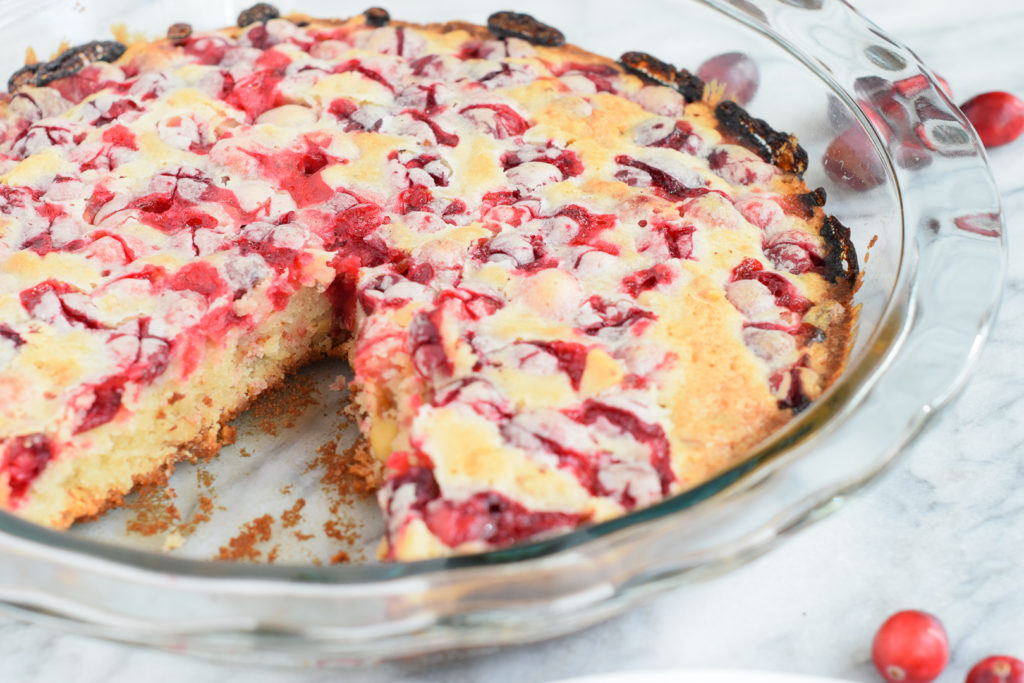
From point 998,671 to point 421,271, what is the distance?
1506 mm

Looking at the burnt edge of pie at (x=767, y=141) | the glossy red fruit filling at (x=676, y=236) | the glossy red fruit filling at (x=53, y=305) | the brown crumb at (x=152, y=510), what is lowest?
the brown crumb at (x=152, y=510)

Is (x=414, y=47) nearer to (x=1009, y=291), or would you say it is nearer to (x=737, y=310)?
(x=737, y=310)

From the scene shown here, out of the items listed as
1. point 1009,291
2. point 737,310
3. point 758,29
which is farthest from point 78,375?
point 1009,291

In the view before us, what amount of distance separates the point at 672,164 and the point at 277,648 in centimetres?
172

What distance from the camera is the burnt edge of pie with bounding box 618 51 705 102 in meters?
3.12

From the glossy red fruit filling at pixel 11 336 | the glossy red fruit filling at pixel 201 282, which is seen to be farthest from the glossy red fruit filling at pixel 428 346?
the glossy red fruit filling at pixel 11 336

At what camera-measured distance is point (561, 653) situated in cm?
197

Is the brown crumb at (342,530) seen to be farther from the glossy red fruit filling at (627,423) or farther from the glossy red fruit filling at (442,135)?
the glossy red fruit filling at (442,135)

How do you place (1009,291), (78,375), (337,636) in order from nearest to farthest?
1. (337,636)
2. (78,375)
3. (1009,291)

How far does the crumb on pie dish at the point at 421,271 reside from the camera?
2.03 metres

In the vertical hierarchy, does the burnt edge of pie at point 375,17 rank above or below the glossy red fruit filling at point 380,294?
above

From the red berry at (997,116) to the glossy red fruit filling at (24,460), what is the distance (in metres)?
3.01

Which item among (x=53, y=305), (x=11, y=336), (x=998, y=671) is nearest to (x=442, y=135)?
(x=53, y=305)

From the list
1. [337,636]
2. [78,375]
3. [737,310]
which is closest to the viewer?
[337,636]
